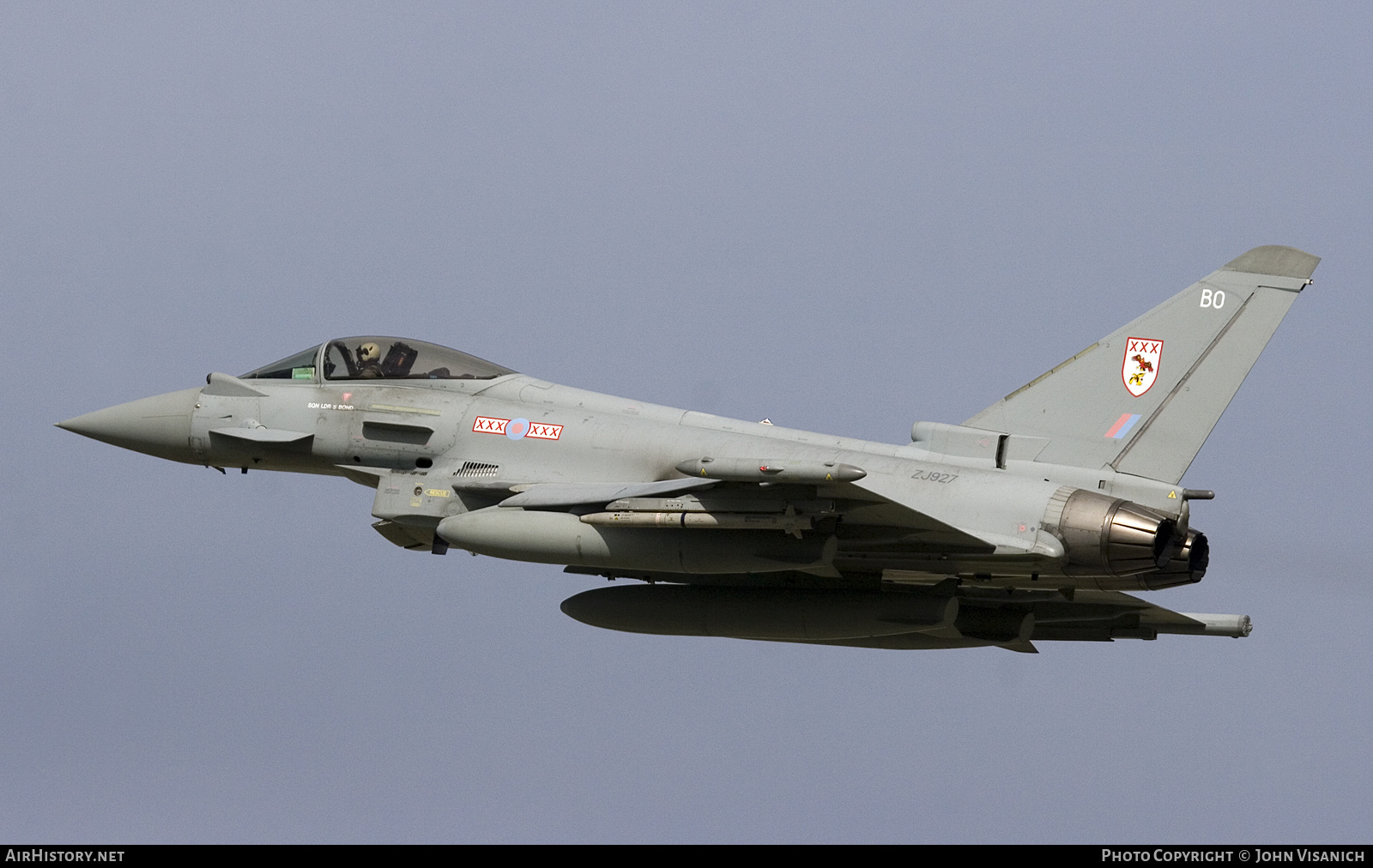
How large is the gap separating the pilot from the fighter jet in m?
0.03

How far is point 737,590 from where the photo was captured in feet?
78.0

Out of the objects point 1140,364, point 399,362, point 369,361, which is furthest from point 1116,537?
point 369,361

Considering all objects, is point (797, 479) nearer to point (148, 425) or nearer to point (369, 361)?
point (369, 361)

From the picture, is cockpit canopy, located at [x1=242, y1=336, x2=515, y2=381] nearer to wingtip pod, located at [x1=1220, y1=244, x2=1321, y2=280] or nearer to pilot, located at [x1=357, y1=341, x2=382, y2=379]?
pilot, located at [x1=357, y1=341, x2=382, y2=379]

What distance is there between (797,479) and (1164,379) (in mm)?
4996

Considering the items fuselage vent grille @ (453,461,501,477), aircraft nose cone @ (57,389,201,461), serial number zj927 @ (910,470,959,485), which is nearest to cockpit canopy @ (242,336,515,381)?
Result: aircraft nose cone @ (57,389,201,461)

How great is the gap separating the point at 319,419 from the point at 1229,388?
1068 cm

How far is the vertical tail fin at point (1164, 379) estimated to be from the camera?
2194cm

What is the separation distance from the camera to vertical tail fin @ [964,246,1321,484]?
21938mm

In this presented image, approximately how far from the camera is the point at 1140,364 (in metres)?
22.4
